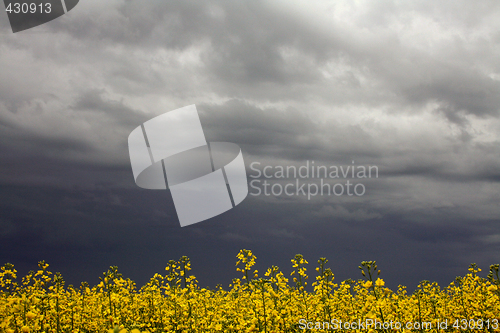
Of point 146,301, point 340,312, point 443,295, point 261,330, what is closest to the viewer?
point 261,330

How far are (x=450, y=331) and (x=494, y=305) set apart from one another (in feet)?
5.39

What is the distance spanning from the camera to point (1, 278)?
12.0 m

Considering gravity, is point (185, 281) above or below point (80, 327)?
above

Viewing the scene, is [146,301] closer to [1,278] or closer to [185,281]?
[185,281]

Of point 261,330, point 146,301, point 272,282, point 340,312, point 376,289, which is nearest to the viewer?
point 376,289

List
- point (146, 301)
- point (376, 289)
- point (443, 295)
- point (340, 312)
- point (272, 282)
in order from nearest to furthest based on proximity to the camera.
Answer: point (376, 289) → point (272, 282) → point (340, 312) → point (146, 301) → point (443, 295)

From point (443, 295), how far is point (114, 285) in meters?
12.9

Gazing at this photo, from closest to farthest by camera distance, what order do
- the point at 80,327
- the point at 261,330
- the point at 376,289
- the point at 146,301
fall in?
the point at 376,289, the point at 261,330, the point at 80,327, the point at 146,301

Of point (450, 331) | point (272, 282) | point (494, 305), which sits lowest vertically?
point (450, 331)

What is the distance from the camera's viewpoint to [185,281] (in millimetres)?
11656

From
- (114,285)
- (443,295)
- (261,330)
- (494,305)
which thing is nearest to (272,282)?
(261,330)

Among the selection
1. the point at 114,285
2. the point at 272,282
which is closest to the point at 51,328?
the point at 114,285

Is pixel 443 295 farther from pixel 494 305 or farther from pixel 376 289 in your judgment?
pixel 376 289

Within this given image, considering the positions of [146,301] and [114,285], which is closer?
[114,285]
